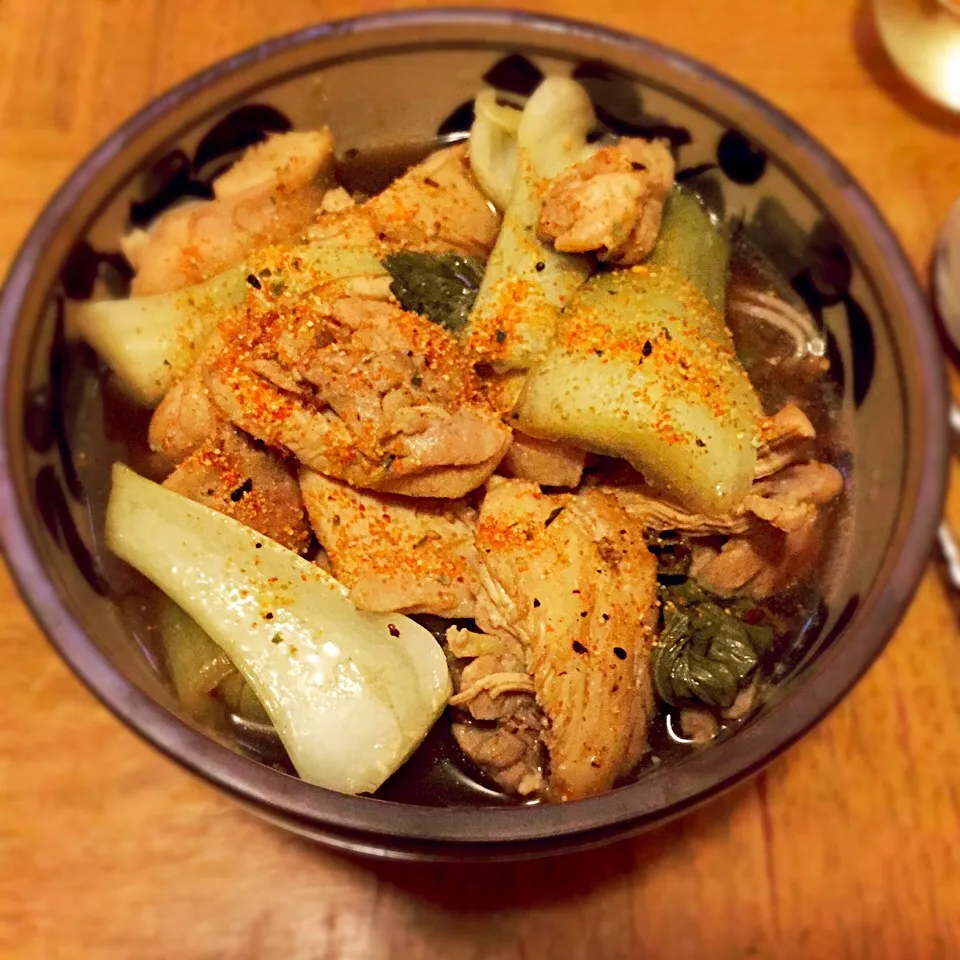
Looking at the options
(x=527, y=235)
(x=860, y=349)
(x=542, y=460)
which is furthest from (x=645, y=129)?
(x=542, y=460)

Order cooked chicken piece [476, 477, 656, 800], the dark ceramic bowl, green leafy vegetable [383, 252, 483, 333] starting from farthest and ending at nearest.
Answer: green leafy vegetable [383, 252, 483, 333] → cooked chicken piece [476, 477, 656, 800] → the dark ceramic bowl

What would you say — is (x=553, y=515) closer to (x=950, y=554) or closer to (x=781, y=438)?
(x=781, y=438)

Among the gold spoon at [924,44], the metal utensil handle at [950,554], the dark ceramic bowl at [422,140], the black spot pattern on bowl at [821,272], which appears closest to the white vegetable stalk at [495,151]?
the dark ceramic bowl at [422,140]

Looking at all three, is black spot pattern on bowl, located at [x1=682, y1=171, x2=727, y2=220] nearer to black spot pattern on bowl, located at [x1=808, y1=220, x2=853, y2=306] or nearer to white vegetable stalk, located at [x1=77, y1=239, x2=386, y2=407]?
black spot pattern on bowl, located at [x1=808, y1=220, x2=853, y2=306]

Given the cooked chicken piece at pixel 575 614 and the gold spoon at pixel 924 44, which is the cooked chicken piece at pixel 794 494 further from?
the gold spoon at pixel 924 44

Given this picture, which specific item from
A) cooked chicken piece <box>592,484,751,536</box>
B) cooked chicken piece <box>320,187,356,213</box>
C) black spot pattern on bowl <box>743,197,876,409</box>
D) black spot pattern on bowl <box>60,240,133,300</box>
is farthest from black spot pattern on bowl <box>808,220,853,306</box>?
black spot pattern on bowl <box>60,240,133,300</box>
